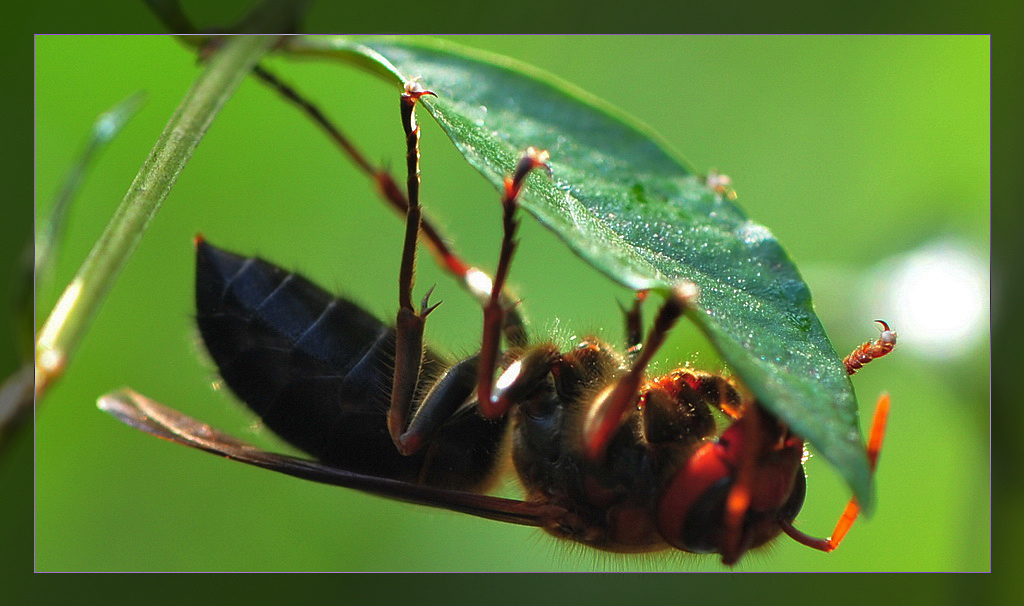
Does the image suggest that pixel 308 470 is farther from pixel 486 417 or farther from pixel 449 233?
pixel 449 233

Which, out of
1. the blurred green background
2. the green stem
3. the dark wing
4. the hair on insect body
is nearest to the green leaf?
the hair on insect body

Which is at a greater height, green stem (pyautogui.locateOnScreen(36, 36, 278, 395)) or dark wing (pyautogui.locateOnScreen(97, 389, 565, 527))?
green stem (pyautogui.locateOnScreen(36, 36, 278, 395))

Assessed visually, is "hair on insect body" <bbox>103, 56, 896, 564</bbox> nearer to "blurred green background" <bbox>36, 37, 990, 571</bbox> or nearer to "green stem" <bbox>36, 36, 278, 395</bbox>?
"green stem" <bbox>36, 36, 278, 395</bbox>

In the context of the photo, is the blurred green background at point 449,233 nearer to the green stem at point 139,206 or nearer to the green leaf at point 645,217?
the green leaf at point 645,217

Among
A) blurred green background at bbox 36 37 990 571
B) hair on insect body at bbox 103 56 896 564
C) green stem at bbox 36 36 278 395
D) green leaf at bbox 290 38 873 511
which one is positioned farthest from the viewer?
blurred green background at bbox 36 37 990 571

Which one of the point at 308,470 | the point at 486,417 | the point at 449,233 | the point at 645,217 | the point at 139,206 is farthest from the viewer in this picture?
the point at 449,233

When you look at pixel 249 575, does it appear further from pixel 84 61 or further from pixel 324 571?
pixel 84 61

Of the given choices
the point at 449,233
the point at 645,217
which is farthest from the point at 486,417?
the point at 449,233

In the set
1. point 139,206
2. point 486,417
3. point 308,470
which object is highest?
point 139,206
